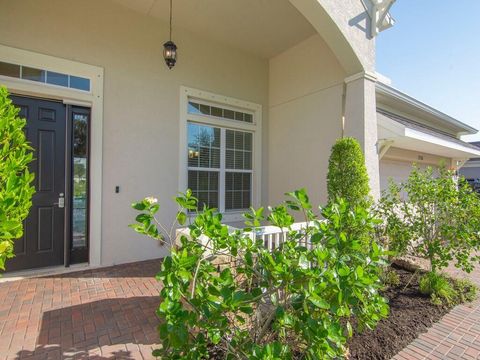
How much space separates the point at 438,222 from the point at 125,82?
5.47 m

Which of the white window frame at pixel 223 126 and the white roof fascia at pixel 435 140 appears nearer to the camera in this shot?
the white roof fascia at pixel 435 140

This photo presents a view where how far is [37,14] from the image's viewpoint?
12.9 feet

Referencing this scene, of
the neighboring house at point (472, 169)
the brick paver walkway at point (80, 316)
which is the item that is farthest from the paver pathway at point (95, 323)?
the neighboring house at point (472, 169)

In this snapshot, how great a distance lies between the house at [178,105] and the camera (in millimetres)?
3994

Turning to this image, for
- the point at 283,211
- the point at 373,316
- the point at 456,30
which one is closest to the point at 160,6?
the point at 283,211

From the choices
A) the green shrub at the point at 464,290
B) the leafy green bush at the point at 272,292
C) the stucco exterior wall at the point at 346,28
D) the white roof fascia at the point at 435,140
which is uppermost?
the stucco exterior wall at the point at 346,28

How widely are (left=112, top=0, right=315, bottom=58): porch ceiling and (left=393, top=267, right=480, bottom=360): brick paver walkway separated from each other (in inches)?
206

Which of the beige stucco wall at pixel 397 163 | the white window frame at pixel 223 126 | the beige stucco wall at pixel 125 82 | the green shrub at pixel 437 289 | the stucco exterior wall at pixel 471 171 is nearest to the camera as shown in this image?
the green shrub at pixel 437 289

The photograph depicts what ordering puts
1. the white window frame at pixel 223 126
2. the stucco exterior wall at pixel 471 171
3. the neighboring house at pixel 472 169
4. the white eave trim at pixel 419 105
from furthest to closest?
the stucco exterior wall at pixel 471 171
the neighboring house at pixel 472 169
the white eave trim at pixel 419 105
the white window frame at pixel 223 126

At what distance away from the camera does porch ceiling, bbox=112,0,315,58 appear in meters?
4.60

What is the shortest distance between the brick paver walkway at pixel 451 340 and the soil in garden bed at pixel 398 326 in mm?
58

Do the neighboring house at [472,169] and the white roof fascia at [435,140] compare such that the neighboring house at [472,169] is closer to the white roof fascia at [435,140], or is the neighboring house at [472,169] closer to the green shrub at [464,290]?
the white roof fascia at [435,140]

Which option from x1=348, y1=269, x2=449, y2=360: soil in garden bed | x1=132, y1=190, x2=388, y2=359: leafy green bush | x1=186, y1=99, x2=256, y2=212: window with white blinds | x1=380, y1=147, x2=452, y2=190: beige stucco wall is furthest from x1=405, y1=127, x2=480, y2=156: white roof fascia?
x1=132, y1=190, x2=388, y2=359: leafy green bush

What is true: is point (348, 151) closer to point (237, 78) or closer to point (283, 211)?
point (283, 211)
